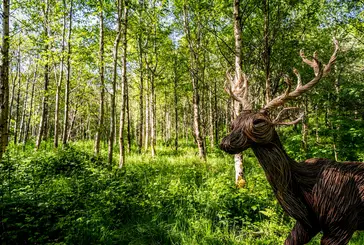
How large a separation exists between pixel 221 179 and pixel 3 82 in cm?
608

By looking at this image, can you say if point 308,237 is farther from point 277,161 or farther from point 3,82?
point 3,82

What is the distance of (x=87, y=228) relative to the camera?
3.86 metres

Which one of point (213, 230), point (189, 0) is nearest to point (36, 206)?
point (213, 230)

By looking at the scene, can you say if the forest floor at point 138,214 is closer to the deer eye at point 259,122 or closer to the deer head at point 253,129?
the deer head at point 253,129

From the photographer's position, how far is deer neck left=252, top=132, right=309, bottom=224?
6.61 ft

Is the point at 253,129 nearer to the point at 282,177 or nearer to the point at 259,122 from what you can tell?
the point at 259,122

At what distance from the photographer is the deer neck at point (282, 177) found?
201cm

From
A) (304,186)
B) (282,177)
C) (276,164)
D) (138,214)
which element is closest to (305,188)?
(304,186)

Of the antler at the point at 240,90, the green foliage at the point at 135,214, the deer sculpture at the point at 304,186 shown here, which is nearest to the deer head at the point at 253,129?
the deer sculpture at the point at 304,186

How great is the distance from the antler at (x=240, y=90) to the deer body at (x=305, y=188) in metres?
0.28

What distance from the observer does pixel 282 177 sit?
6.61 ft

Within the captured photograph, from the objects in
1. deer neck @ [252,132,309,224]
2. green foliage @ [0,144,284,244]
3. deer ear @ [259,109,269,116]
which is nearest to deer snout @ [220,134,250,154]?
deer neck @ [252,132,309,224]

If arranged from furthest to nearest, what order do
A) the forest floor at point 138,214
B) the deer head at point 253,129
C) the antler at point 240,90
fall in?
the forest floor at point 138,214 → the antler at point 240,90 → the deer head at point 253,129

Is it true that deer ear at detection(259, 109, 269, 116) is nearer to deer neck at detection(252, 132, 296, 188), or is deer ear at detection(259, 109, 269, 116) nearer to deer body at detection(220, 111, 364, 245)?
deer body at detection(220, 111, 364, 245)
